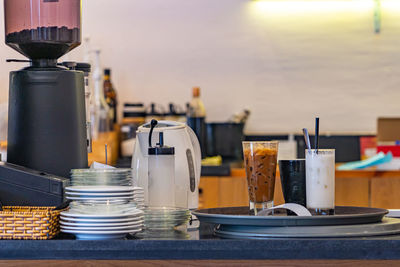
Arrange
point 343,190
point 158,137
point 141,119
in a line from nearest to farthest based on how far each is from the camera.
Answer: point 158,137 < point 343,190 < point 141,119

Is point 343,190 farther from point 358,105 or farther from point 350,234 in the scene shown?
point 350,234

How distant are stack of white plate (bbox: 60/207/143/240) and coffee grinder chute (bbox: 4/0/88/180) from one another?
345 mm

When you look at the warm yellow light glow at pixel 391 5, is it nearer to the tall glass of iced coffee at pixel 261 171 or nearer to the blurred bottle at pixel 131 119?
the blurred bottle at pixel 131 119

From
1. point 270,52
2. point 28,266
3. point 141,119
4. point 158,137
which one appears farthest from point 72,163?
point 270,52

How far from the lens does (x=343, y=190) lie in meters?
3.94

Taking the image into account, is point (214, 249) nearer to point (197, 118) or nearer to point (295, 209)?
point (295, 209)

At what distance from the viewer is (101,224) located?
4.66 ft

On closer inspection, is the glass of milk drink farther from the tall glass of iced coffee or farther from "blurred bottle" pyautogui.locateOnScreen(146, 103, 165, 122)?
"blurred bottle" pyautogui.locateOnScreen(146, 103, 165, 122)

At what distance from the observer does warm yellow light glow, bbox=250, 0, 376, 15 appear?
4938 millimetres

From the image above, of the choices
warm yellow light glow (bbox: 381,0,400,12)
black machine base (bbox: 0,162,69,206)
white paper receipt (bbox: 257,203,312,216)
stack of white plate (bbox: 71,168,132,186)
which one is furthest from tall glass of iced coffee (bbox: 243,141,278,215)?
warm yellow light glow (bbox: 381,0,400,12)

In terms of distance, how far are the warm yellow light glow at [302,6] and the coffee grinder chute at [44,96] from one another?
3.24 m

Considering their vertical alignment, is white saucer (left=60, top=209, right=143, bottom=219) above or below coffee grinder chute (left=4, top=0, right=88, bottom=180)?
below

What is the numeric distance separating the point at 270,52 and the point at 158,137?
3.15 meters

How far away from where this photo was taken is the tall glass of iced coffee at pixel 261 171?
163cm
